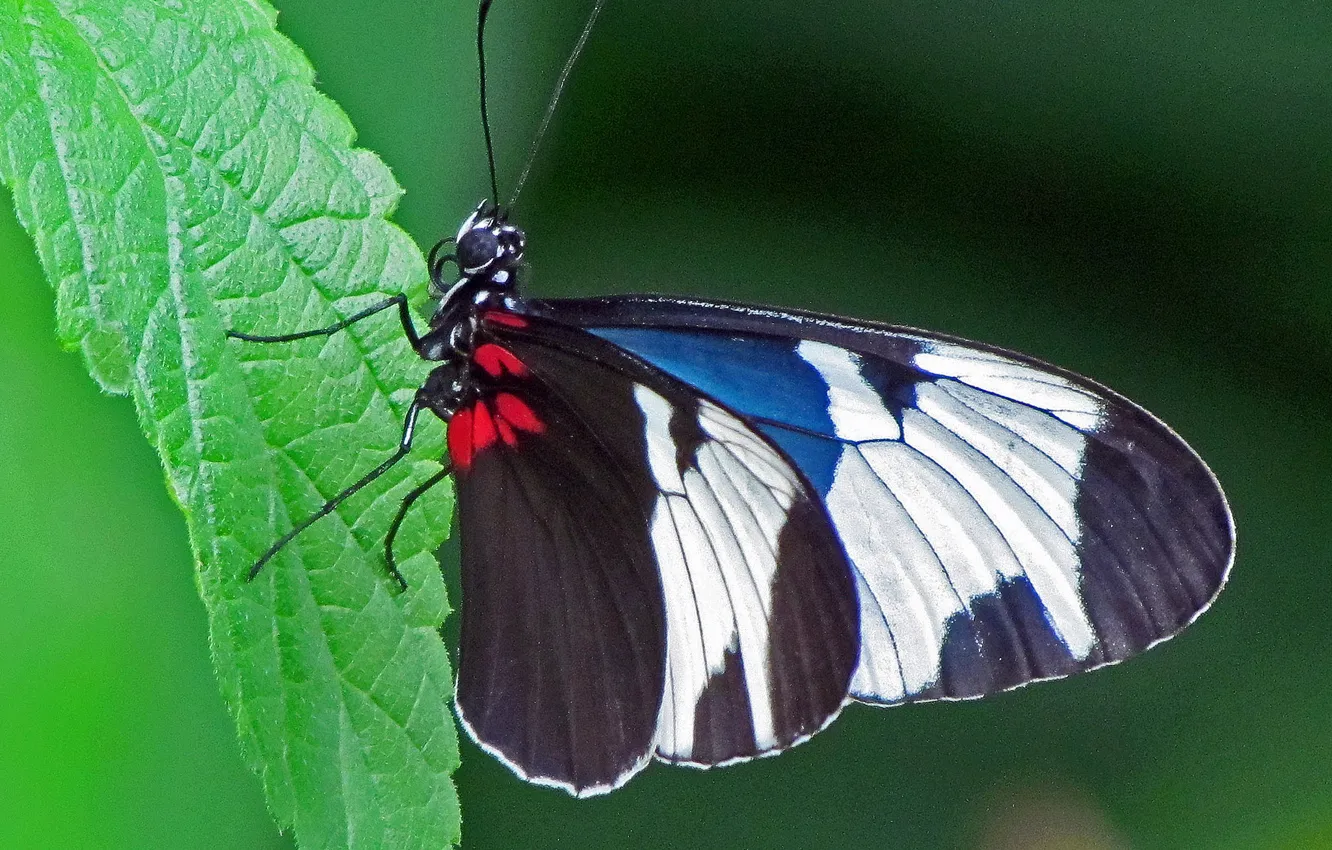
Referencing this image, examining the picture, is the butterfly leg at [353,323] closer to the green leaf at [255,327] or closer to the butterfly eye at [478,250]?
the green leaf at [255,327]

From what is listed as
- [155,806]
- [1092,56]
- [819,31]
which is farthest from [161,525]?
[1092,56]

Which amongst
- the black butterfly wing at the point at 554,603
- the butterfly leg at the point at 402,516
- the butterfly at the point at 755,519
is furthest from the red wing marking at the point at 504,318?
the butterfly leg at the point at 402,516

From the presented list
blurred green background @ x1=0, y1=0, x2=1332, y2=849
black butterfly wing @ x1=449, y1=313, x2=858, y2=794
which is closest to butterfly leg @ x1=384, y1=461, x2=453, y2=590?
black butterfly wing @ x1=449, y1=313, x2=858, y2=794

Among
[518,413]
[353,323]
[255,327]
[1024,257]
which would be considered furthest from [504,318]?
[1024,257]

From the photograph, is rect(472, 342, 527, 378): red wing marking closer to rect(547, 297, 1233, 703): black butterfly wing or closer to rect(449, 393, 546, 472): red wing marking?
rect(449, 393, 546, 472): red wing marking

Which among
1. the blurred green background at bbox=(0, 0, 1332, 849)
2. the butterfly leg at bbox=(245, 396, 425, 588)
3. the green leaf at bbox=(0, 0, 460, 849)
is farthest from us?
the blurred green background at bbox=(0, 0, 1332, 849)

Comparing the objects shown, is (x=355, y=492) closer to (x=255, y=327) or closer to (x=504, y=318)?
(x=255, y=327)
